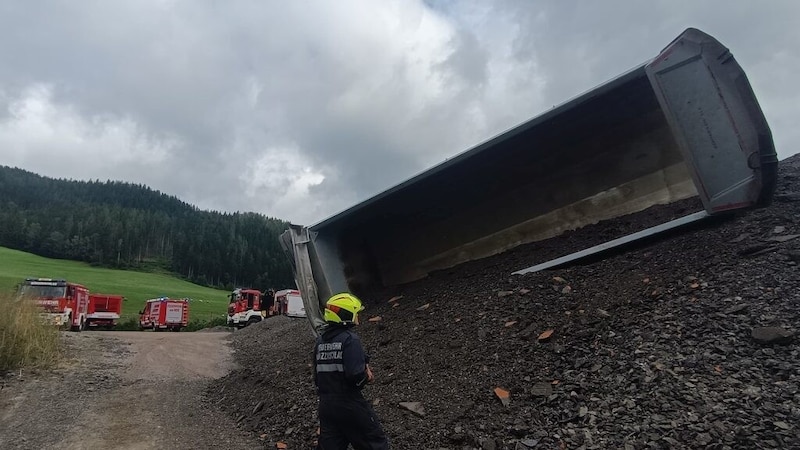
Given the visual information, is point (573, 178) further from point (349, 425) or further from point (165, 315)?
point (165, 315)

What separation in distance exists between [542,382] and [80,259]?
8491 cm

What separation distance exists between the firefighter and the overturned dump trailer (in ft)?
7.92

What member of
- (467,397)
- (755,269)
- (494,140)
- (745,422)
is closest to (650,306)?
(755,269)

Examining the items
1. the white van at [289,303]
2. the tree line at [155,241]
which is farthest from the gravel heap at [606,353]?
the tree line at [155,241]

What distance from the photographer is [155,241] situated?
8712cm

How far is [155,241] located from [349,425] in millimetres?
92817

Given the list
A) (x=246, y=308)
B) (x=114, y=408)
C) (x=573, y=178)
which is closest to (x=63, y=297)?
(x=246, y=308)

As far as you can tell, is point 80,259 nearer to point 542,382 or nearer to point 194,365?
point 194,365

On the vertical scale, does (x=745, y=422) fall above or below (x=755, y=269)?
below

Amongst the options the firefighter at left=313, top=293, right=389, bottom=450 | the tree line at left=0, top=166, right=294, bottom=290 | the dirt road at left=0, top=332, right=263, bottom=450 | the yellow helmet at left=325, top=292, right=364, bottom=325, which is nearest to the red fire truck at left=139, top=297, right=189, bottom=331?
the dirt road at left=0, top=332, right=263, bottom=450

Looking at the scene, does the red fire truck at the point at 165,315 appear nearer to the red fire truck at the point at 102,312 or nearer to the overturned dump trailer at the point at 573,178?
the red fire truck at the point at 102,312

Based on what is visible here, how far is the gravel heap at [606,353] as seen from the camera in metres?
3.06

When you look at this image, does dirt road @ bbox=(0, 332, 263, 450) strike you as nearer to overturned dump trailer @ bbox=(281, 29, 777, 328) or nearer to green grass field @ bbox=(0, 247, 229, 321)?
overturned dump trailer @ bbox=(281, 29, 777, 328)

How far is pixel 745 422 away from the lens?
2826mm
